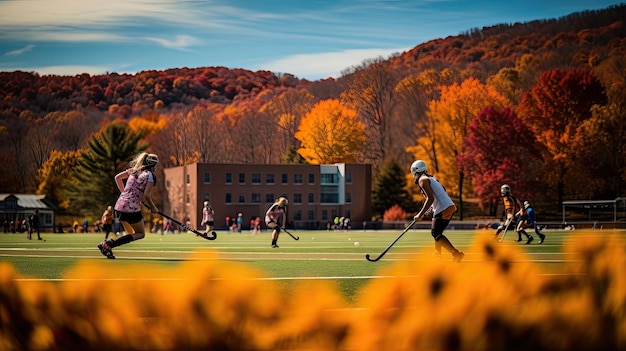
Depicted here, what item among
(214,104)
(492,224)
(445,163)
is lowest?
(492,224)

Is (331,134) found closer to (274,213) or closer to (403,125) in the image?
(403,125)

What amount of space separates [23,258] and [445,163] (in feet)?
275

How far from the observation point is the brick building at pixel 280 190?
10594 cm

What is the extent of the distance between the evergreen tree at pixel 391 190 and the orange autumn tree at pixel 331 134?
33.4 ft

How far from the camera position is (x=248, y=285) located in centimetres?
351

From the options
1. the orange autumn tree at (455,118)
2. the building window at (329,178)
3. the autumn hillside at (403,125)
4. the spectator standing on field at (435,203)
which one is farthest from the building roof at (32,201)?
the spectator standing on field at (435,203)

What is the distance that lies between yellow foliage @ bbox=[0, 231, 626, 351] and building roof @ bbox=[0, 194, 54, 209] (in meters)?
101

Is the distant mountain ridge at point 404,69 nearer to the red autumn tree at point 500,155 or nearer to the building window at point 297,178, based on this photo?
the building window at point 297,178

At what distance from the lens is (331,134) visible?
117 m

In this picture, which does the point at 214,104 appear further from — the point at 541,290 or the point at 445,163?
the point at 541,290

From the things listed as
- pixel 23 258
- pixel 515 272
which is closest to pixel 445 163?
pixel 23 258

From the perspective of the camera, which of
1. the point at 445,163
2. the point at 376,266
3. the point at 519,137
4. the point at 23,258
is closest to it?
the point at 376,266

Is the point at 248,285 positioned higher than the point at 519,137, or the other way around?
the point at 519,137

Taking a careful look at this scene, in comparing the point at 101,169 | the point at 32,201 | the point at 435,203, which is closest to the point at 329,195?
the point at 101,169
